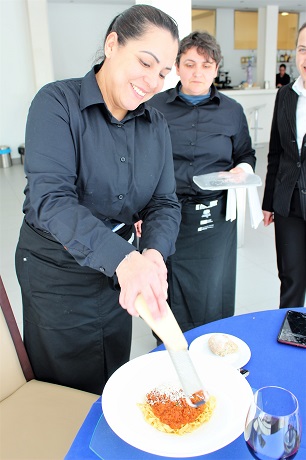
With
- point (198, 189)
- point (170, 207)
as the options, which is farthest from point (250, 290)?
point (170, 207)

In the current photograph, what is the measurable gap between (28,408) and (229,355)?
0.74 m

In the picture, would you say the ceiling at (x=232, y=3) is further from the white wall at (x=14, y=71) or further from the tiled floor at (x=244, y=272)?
the tiled floor at (x=244, y=272)

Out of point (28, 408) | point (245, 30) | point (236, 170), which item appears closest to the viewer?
point (28, 408)

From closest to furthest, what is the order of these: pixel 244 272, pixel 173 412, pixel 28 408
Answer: pixel 173 412, pixel 28 408, pixel 244 272

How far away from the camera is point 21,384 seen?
154cm

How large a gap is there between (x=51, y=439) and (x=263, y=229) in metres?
3.68

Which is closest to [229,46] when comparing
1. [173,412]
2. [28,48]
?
[28,48]

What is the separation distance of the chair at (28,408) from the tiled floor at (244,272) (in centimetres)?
110

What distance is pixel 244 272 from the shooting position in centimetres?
365

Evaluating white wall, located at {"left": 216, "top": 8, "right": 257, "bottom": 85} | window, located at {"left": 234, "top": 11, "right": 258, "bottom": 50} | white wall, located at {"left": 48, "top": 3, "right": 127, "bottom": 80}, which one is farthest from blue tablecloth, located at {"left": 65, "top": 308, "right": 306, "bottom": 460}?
window, located at {"left": 234, "top": 11, "right": 258, "bottom": 50}

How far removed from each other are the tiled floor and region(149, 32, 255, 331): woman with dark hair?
0.44 m

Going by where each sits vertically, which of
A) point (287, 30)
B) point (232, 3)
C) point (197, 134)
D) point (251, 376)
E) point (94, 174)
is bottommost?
point (251, 376)

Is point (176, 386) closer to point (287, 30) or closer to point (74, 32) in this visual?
point (74, 32)

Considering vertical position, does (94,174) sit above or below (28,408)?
above
